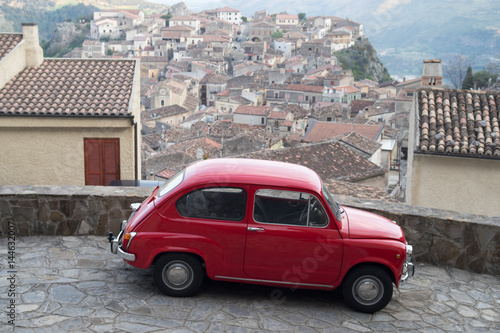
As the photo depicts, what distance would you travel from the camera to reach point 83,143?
37.7 feet

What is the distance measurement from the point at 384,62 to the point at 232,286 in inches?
4761

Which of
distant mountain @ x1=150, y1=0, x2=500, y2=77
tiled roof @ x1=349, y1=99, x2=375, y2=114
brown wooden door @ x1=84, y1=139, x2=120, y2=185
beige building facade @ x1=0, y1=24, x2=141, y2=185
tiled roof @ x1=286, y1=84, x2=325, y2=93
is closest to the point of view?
beige building facade @ x1=0, y1=24, x2=141, y2=185

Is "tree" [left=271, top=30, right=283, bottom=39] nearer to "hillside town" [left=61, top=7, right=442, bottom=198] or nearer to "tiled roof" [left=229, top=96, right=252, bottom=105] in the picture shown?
"hillside town" [left=61, top=7, right=442, bottom=198]

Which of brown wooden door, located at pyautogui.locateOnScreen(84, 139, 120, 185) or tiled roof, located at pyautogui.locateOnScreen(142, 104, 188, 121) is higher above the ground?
brown wooden door, located at pyautogui.locateOnScreen(84, 139, 120, 185)

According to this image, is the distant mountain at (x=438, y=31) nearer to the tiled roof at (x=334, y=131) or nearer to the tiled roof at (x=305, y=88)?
the tiled roof at (x=305, y=88)

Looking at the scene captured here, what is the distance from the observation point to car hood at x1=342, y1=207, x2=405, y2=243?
512cm

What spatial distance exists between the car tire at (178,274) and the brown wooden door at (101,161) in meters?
6.73

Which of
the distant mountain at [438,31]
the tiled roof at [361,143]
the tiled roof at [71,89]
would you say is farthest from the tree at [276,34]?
the tiled roof at [71,89]

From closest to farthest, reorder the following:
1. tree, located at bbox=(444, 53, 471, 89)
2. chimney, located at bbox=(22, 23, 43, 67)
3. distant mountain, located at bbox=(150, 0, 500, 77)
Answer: chimney, located at bbox=(22, 23, 43, 67) < distant mountain, located at bbox=(150, 0, 500, 77) < tree, located at bbox=(444, 53, 471, 89)

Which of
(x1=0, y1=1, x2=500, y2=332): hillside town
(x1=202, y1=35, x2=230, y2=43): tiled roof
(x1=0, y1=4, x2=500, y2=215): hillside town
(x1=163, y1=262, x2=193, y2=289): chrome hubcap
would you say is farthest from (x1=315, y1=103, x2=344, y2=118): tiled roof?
(x1=163, y1=262, x2=193, y2=289): chrome hubcap

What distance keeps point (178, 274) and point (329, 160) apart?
17.6 meters

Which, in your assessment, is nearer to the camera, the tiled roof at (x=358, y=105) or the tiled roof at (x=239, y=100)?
the tiled roof at (x=358, y=105)

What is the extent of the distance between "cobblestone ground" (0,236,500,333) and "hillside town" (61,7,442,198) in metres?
10.2

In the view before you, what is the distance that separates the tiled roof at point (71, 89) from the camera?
11602mm
